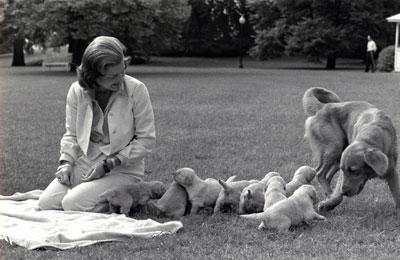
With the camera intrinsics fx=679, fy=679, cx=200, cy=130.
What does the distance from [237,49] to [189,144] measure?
137 feet

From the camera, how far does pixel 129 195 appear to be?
239 inches

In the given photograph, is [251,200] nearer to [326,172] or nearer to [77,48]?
[326,172]

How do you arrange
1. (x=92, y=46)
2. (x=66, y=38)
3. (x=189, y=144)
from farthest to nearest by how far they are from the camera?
(x=66, y=38) < (x=189, y=144) < (x=92, y=46)

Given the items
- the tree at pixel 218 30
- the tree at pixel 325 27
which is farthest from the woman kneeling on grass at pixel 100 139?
the tree at pixel 218 30

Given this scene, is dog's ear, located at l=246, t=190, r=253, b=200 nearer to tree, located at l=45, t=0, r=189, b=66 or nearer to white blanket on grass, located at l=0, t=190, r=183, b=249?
white blanket on grass, located at l=0, t=190, r=183, b=249

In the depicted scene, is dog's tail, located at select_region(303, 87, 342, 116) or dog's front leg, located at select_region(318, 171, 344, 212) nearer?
dog's front leg, located at select_region(318, 171, 344, 212)

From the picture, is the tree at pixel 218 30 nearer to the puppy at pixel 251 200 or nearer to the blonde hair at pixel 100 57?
the blonde hair at pixel 100 57

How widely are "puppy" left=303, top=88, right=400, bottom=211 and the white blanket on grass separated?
1502 mm

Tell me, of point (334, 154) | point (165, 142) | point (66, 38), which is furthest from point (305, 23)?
point (334, 154)

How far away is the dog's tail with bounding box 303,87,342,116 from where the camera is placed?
263 inches

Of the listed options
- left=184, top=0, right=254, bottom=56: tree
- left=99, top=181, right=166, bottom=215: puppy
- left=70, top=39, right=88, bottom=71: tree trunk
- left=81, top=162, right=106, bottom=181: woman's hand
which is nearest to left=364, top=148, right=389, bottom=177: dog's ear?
left=99, top=181, right=166, bottom=215: puppy

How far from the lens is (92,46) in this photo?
6031 millimetres

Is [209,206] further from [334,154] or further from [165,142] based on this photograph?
[165,142]

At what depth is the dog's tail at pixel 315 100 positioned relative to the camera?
668 cm
